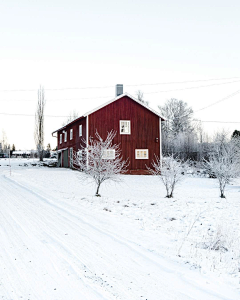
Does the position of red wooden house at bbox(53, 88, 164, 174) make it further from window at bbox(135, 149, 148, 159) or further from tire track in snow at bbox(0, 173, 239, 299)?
tire track in snow at bbox(0, 173, 239, 299)

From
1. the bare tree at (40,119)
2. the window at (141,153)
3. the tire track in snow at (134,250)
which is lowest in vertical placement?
the tire track in snow at (134,250)

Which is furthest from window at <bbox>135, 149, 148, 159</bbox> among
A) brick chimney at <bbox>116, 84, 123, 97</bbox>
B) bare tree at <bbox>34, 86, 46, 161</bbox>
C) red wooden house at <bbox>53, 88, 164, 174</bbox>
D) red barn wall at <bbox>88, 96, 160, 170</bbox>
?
bare tree at <bbox>34, 86, 46, 161</bbox>

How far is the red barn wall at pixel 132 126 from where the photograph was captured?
89.3ft

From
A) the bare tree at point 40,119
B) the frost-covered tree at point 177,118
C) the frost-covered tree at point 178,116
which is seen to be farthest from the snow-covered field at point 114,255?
the frost-covered tree at point 178,116

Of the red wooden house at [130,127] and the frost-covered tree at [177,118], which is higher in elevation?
the frost-covered tree at [177,118]

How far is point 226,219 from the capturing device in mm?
8992

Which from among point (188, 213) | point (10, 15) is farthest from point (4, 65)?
point (188, 213)

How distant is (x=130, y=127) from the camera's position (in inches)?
1094

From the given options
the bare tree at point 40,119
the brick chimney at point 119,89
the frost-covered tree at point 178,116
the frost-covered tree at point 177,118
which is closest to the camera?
the brick chimney at point 119,89

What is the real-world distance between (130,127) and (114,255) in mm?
22970

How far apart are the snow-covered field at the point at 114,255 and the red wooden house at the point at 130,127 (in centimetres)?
1792

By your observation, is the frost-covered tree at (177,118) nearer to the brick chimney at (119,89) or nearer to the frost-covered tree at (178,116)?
the frost-covered tree at (178,116)

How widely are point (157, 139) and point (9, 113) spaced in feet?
74.3

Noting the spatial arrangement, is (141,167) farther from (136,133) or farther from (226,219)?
(226,219)
